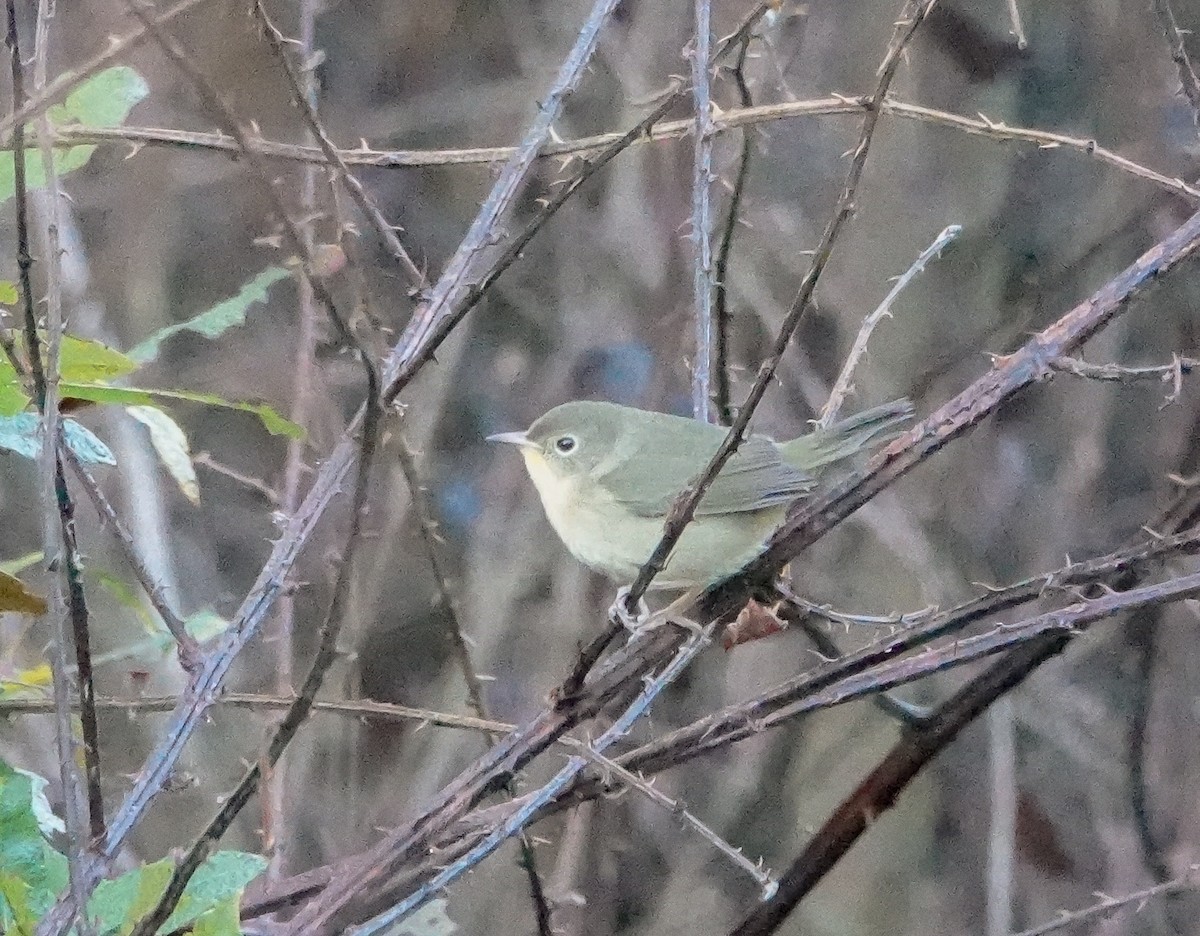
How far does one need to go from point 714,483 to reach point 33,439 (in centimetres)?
161

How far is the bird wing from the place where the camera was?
270 centimetres

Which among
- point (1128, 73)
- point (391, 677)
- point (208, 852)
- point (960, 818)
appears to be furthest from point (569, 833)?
point (1128, 73)

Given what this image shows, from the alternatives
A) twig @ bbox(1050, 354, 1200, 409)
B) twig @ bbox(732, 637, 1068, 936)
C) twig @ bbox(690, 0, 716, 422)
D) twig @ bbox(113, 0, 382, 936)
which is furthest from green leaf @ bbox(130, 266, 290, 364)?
twig @ bbox(732, 637, 1068, 936)

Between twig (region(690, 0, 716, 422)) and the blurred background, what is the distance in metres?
1.69

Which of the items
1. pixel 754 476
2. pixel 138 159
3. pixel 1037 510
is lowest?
pixel 754 476

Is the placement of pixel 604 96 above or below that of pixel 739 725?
above

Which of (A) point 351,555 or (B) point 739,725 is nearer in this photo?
(A) point 351,555

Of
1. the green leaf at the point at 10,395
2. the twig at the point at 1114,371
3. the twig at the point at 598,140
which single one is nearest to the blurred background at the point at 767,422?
the twig at the point at 598,140

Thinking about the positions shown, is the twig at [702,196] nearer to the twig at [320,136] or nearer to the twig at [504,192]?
the twig at [504,192]

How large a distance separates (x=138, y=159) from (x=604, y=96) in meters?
1.72

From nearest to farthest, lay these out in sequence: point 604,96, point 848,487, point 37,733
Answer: point 848,487
point 37,733
point 604,96

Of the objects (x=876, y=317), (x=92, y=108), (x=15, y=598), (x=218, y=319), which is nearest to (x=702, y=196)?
(x=876, y=317)

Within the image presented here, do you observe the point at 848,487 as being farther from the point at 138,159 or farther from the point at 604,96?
the point at 138,159

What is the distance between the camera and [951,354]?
4293mm
